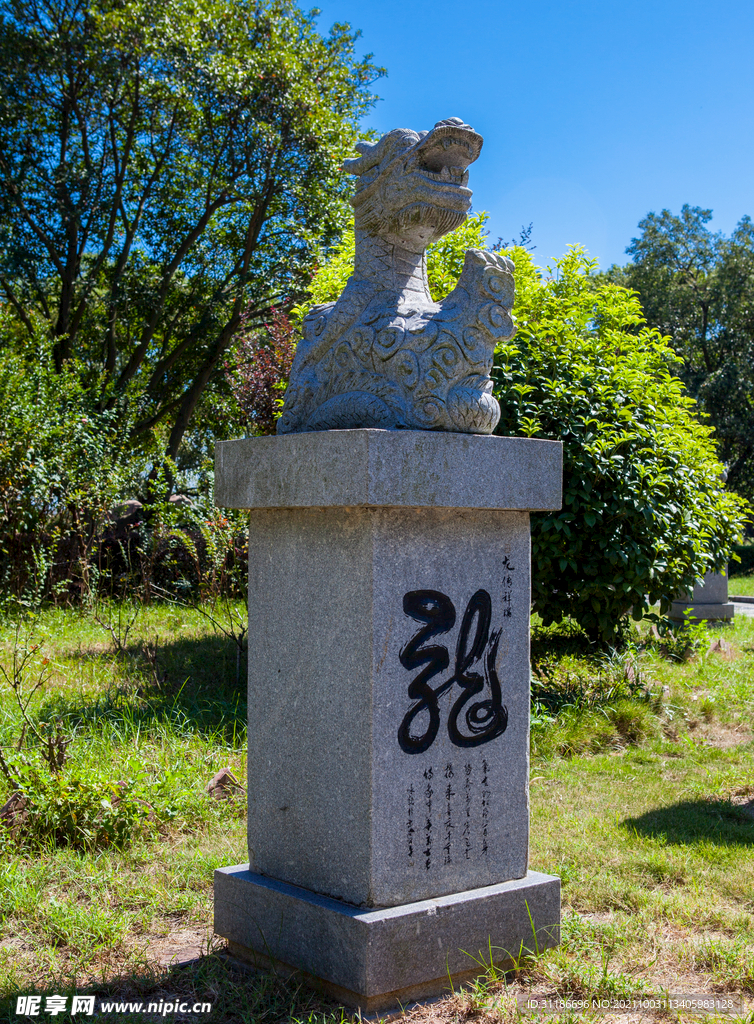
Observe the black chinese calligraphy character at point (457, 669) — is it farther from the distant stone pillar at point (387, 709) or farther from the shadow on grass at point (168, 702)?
the shadow on grass at point (168, 702)

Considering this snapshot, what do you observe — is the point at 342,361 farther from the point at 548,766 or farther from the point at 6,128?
the point at 6,128

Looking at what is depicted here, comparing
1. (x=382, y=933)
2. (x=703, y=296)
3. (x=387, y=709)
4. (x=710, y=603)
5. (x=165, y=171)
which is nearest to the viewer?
(x=382, y=933)

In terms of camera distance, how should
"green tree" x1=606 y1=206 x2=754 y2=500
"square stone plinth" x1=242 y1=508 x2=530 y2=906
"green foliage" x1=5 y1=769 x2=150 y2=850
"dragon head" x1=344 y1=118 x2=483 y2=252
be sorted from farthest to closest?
1. "green tree" x1=606 y1=206 x2=754 y2=500
2. "green foliage" x1=5 y1=769 x2=150 y2=850
3. "dragon head" x1=344 y1=118 x2=483 y2=252
4. "square stone plinth" x1=242 y1=508 x2=530 y2=906

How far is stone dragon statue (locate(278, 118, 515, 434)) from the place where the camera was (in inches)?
123

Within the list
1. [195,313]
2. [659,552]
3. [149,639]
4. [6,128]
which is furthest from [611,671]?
[6,128]

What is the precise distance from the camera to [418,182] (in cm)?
325

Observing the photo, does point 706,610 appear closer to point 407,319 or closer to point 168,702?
point 168,702

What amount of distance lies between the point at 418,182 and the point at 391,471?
116 centimetres

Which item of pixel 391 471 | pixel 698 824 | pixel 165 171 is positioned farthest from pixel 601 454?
pixel 165 171

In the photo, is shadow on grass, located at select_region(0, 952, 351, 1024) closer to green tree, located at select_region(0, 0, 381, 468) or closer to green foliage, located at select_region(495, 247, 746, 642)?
green foliage, located at select_region(495, 247, 746, 642)

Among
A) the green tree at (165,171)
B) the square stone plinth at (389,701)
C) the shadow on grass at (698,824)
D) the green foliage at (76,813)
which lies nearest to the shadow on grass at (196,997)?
the square stone plinth at (389,701)

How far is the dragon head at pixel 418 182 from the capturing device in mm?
3250

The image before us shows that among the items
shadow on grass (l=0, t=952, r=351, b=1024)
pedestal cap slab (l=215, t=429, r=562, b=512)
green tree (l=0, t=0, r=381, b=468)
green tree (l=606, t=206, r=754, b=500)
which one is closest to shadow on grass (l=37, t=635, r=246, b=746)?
shadow on grass (l=0, t=952, r=351, b=1024)

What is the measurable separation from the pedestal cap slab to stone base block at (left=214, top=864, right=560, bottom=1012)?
132 centimetres
